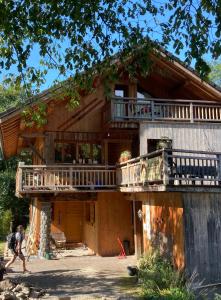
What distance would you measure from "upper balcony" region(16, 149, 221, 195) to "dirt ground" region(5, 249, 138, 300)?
313 centimetres

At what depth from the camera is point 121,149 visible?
853 inches

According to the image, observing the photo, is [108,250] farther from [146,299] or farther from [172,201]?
[146,299]

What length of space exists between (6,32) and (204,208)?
8.20 metres

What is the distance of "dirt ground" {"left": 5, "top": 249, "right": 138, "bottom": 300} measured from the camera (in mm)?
12031

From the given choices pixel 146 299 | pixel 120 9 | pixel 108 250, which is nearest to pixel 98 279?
pixel 146 299

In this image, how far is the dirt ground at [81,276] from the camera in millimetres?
12031

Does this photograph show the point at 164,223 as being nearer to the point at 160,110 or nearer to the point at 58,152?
the point at 160,110

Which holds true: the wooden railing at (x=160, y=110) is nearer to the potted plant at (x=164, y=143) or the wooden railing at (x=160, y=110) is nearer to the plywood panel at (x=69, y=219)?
the potted plant at (x=164, y=143)

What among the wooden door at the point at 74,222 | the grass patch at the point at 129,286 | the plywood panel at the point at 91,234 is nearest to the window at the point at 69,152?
the plywood panel at the point at 91,234

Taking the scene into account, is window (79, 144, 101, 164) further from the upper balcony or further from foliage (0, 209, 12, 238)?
foliage (0, 209, 12, 238)

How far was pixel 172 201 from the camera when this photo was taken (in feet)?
44.7

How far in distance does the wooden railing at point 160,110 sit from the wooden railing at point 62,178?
8.55 ft

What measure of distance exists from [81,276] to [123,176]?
4.70 meters

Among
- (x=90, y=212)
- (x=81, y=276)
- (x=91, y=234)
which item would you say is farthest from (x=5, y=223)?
(x=81, y=276)
